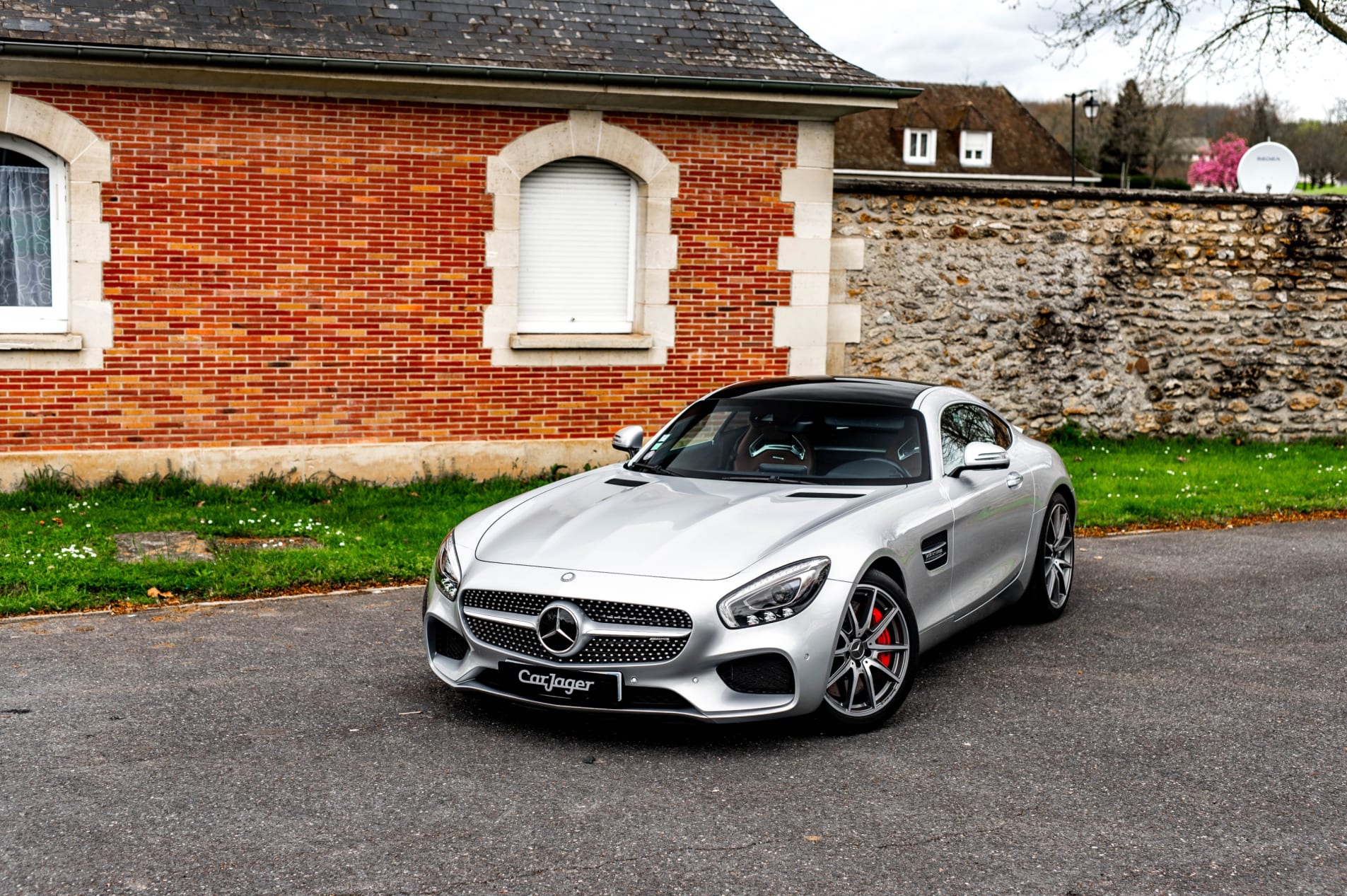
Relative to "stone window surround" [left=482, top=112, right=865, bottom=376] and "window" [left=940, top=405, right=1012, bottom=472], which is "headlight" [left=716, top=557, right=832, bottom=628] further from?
"stone window surround" [left=482, top=112, right=865, bottom=376]

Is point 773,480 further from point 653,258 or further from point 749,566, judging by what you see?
point 653,258

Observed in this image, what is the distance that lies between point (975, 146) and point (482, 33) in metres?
62.2

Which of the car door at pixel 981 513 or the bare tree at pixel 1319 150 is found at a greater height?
the bare tree at pixel 1319 150

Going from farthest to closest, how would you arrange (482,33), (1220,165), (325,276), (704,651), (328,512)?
1. (1220,165)
2. (482,33)
3. (325,276)
4. (328,512)
5. (704,651)

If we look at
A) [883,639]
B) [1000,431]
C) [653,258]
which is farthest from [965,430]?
[653,258]

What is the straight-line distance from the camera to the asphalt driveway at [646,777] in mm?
4176

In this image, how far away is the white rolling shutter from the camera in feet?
40.7

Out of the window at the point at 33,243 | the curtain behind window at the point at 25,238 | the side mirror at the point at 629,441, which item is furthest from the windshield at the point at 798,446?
the curtain behind window at the point at 25,238

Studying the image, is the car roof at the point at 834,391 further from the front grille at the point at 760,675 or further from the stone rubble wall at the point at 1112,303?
the stone rubble wall at the point at 1112,303

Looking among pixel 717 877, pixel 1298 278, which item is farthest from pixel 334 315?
pixel 1298 278

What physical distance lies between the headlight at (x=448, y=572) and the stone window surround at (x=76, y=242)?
20.7ft

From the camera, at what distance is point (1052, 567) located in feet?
25.2

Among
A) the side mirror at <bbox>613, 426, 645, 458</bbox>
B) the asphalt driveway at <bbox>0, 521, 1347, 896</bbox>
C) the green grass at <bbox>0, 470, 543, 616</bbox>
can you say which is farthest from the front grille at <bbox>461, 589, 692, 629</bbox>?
the green grass at <bbox>0, 470, 543, 616</bbox>

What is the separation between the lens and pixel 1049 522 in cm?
769
